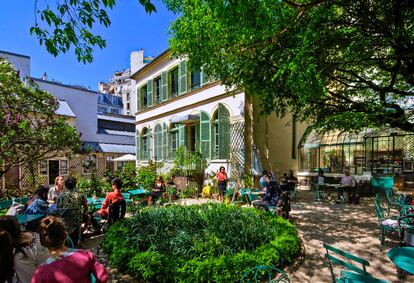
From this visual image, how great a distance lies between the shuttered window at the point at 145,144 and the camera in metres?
19.4

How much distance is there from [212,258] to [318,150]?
496 inches

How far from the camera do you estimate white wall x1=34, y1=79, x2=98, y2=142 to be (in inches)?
918

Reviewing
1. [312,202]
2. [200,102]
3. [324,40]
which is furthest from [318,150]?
[324,40]

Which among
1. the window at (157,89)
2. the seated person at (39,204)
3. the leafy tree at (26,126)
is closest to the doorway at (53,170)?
the window at (157,89)

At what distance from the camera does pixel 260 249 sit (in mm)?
4281

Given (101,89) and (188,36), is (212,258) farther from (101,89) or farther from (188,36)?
(101,89)

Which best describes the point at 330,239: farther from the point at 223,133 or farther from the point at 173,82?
the point at 173,82

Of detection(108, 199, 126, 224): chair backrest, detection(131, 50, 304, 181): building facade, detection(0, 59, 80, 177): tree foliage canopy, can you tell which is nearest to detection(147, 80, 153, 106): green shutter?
detection(131, 50, 304, 181): building facade

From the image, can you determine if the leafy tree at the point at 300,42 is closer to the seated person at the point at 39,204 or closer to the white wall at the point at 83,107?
the seated person at the point at 39,204

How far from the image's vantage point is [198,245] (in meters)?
4.30

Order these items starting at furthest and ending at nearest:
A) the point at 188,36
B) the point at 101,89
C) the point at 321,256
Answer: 1. the point at 101,89
2. the point at 188,36
3. the point at 321,256

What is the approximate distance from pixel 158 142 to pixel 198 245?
13906mm

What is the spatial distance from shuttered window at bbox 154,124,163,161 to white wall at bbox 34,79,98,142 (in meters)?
9.23

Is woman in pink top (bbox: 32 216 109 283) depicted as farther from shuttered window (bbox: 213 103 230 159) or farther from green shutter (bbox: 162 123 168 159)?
green shutter (bbox: 162 123 168 159)
